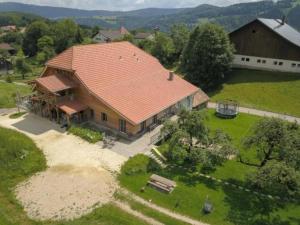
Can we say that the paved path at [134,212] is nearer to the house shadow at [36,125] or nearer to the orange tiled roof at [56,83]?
the house shadow at [36,125]

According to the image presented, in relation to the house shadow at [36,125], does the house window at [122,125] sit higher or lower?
higher

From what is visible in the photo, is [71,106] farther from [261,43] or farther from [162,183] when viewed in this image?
[261,43]

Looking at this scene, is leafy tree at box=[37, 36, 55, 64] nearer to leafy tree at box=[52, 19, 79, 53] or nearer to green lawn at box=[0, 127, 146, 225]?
leafy tree at box=[52, 19, 79, 53]

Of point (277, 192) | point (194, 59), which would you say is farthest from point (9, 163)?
point (194, 59)

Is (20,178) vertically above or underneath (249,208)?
above

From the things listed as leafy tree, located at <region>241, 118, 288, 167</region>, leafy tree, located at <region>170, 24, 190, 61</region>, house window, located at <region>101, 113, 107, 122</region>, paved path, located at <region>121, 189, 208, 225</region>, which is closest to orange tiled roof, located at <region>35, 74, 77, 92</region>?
house window, located at <region>101, 113, 107, 122</region>

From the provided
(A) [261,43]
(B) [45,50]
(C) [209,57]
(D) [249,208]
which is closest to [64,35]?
(B) [45,50]

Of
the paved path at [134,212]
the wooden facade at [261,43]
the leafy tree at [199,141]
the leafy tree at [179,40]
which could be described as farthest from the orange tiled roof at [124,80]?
the leafy tree at [179,40]
